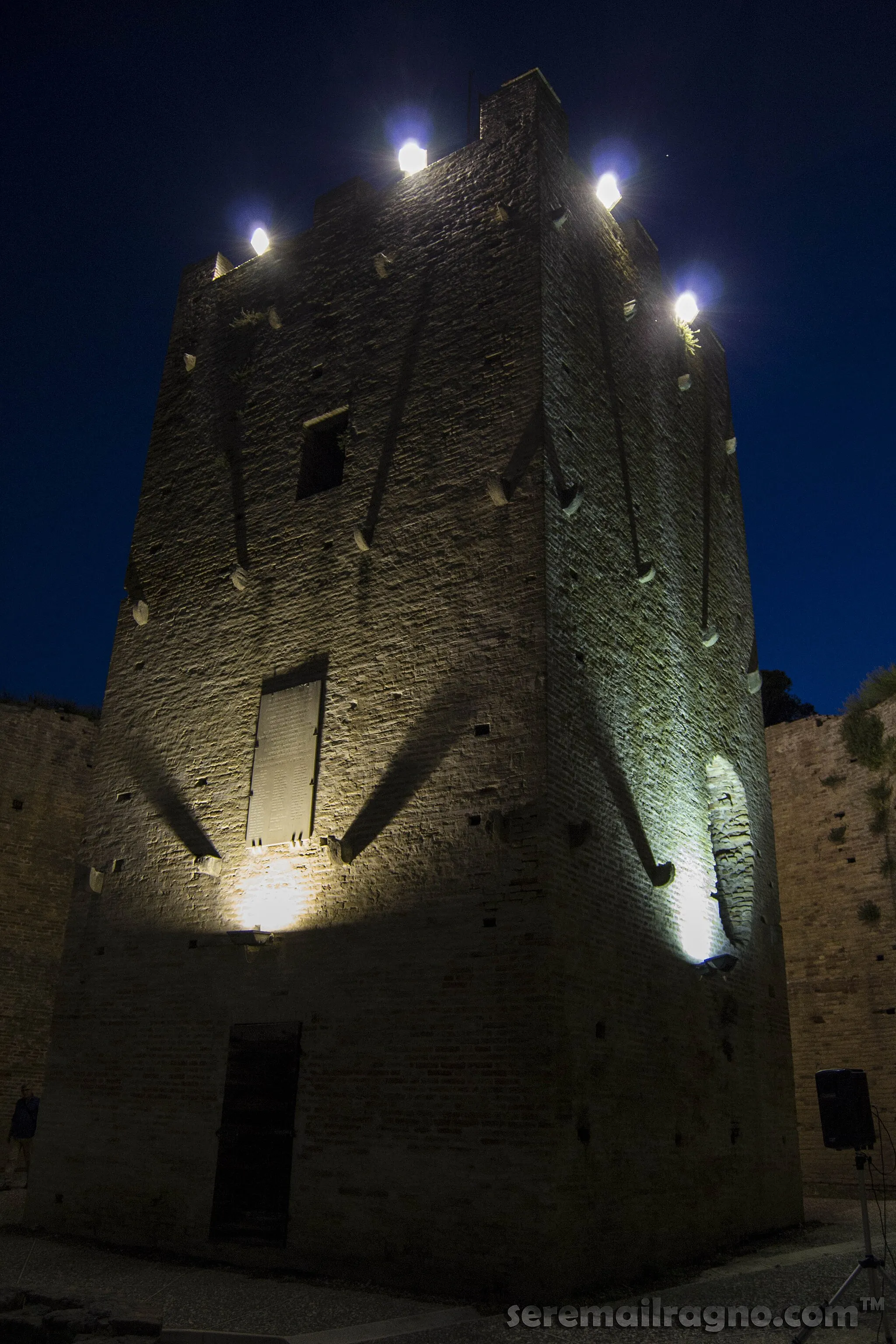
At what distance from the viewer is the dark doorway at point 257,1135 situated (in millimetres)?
7641

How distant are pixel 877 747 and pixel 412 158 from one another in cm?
1026

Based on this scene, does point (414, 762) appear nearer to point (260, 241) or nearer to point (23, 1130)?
point (23, 1130)

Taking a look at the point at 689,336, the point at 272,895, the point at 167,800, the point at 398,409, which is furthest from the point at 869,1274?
the point at 689,336

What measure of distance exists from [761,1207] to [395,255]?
Result: 10.6 meters

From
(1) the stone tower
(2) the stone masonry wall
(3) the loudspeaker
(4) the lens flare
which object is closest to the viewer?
(3) the loudspeaker

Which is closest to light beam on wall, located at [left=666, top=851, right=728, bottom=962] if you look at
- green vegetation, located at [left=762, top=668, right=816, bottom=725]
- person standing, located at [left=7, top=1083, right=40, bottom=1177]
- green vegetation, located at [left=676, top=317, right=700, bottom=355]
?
green vegetation, located at [left=676, top=317, right=700, bottom=355]

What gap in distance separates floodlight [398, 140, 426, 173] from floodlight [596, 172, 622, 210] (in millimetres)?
2123

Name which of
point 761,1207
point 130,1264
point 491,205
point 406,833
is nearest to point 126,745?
point 406,833

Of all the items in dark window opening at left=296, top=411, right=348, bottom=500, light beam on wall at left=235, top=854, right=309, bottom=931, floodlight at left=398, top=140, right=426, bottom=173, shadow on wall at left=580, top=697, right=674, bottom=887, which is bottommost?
light beam on wall at left=235, top=854, right=309, bottom=931

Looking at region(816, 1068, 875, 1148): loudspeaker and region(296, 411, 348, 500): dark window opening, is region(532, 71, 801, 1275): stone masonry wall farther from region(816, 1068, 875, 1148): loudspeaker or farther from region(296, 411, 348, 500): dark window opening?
region(296, 411, 348, 500): dark window opening

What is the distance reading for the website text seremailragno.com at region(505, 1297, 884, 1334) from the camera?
5758 mm

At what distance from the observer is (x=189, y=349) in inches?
508

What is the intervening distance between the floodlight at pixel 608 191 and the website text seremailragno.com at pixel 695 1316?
11158 mm

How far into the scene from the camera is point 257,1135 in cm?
794
